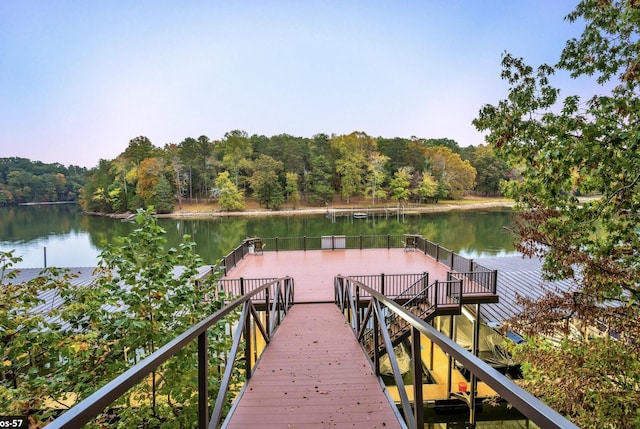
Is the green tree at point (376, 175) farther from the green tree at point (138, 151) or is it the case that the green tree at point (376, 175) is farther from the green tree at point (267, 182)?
the green tree at point (138, 151)

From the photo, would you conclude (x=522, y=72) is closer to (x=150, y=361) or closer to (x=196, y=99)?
(x=150, y=361)

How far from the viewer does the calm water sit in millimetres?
24250

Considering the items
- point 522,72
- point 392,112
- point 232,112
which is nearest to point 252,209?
point 232,112

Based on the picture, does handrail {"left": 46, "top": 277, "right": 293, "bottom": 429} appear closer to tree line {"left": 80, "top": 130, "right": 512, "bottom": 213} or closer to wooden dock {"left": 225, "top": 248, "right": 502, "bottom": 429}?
wooden dock {"left": 225, "top": 248, "right": 502, "bottom": 429}

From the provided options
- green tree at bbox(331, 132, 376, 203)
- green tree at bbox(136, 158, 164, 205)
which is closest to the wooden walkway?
green tree at bbox(331, 132, 376, 203)

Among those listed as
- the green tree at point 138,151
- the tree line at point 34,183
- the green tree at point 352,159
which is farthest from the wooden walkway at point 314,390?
the tree line at point 34,183

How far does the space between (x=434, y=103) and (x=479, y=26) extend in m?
35.3

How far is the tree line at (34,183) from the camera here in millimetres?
80375

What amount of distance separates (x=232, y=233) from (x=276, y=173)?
2119cm

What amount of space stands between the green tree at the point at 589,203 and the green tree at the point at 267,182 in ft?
149

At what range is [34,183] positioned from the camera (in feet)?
272

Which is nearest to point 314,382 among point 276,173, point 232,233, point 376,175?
point 232,233

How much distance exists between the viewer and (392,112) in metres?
73.7

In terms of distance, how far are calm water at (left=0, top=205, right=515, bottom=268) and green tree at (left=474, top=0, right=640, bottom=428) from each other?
18.5 meters
